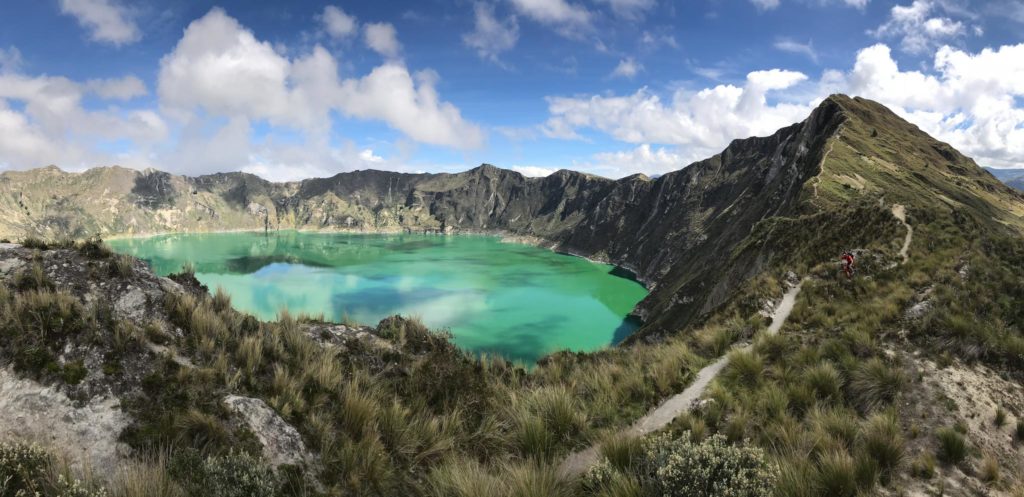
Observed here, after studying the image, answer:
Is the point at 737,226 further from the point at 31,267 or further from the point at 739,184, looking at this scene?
the point at 31,267

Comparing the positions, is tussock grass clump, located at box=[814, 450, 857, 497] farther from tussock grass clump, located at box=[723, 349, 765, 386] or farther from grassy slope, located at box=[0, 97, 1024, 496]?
tussock grass clump, located at box=[723, 349, 765, 386]

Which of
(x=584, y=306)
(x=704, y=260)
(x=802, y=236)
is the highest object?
(x=802, y=236)

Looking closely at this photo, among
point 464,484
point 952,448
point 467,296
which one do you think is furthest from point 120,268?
point 467,296

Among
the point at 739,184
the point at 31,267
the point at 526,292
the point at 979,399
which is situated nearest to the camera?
the point at 31,267

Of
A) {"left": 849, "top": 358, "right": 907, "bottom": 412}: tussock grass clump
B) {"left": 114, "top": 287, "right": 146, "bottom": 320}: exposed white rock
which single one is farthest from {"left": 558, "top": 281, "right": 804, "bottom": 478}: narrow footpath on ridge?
{"left": 114, "top": 287, "right": 146, "bottom": 320}: exposed white rock

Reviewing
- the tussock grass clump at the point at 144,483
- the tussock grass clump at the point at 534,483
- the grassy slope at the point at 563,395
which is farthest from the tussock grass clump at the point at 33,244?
the tussock grass clump at the point at 534,483

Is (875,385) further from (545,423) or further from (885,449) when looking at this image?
(545,423)

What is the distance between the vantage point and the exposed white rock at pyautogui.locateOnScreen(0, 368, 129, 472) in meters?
4.80

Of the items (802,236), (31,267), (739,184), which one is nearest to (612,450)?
(31,267)

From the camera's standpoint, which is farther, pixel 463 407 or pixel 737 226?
pixel 737 226

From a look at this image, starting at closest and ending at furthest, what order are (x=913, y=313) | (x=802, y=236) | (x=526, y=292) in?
(x=913, y=313)
(x=802, y=236)
(x=526, y=292)

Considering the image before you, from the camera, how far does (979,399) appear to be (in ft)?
27.9

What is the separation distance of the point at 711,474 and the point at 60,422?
7.26 metres

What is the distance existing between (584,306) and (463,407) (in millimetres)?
110376
